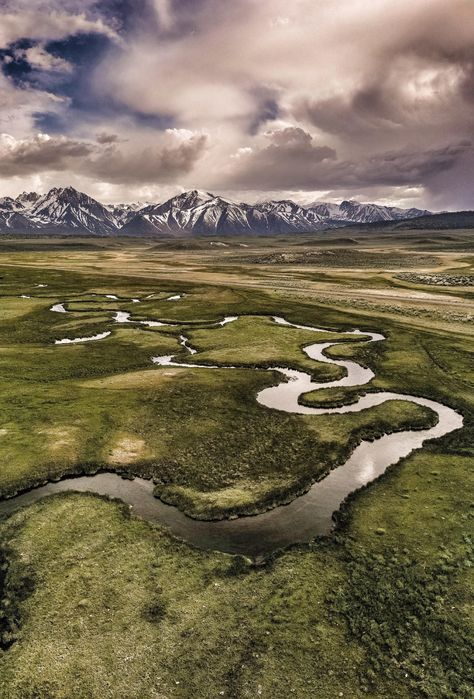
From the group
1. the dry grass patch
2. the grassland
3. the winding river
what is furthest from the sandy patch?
the winding river

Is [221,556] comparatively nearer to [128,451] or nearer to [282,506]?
[282,506]

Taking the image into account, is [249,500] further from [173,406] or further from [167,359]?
[167,359]

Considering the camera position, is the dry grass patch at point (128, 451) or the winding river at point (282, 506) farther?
the dry grass patch at point (128, 451)

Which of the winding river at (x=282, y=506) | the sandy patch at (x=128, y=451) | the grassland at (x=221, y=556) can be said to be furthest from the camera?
the sandy patch at (x=128, y=451)

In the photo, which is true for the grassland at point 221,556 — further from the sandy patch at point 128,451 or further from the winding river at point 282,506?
the winding river at point 282,506

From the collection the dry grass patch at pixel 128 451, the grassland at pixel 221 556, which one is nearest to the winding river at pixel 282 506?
the grassland at pixel 221 556

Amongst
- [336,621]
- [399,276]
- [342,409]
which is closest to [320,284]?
[399,276]

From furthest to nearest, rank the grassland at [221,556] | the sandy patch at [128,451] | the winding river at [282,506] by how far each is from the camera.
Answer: the sandy patch at [128,451] → the winding river at [282,506] → the grassland at [221,556]

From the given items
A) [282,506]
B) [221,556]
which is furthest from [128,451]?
[221,556]
